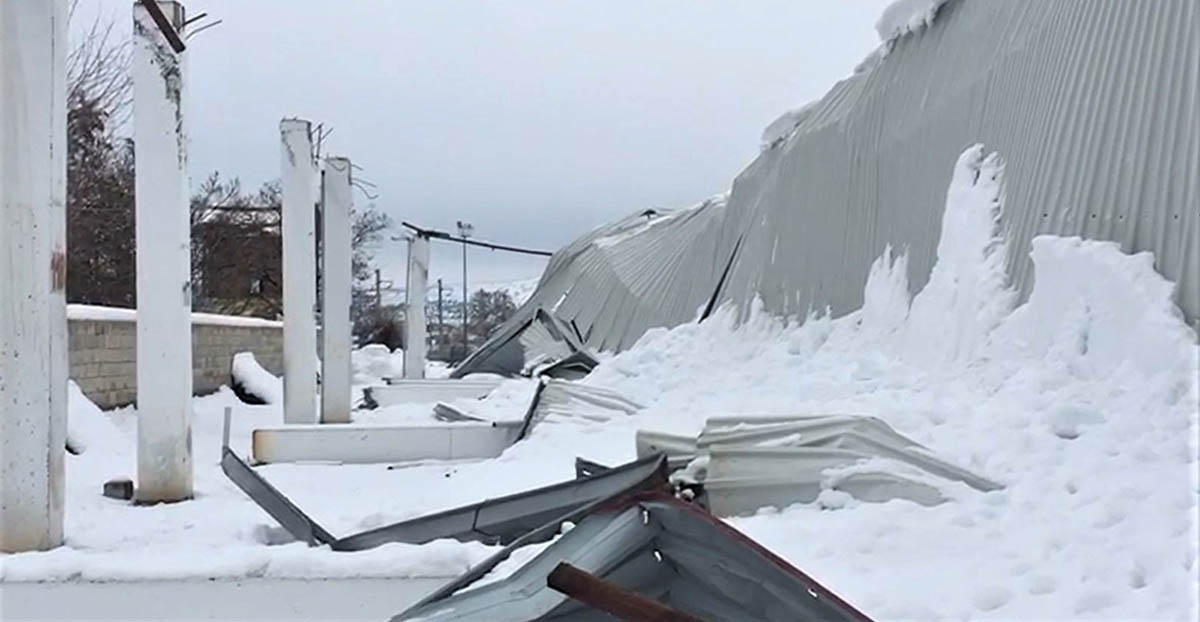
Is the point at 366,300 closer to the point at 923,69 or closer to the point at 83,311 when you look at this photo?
the point at 83,311

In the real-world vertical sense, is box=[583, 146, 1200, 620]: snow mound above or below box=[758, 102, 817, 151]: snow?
below

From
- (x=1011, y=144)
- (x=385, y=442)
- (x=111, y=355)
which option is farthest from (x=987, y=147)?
(x=111, y=355)

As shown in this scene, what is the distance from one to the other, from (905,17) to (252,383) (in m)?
7.56

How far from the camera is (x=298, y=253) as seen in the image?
691 cm

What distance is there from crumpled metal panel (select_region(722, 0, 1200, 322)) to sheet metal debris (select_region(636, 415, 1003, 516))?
940mm

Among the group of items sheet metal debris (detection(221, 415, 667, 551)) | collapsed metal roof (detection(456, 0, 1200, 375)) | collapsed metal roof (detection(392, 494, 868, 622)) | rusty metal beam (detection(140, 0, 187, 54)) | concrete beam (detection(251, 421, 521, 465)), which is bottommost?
concrete beam (detection(251, 421, 521, 465))

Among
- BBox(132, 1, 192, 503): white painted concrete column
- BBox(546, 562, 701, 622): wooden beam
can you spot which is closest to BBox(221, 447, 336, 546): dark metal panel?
BBox(132, 1, 192, 503): white painted concrete column

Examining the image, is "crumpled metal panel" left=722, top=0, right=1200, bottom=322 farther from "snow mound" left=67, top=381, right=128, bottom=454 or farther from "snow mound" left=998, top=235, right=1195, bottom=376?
"snow mound" left=67, top=381, right=128, bottom=454

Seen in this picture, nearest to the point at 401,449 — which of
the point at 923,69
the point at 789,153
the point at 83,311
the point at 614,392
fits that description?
the point at 614,392

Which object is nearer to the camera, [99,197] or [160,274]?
[160,274]

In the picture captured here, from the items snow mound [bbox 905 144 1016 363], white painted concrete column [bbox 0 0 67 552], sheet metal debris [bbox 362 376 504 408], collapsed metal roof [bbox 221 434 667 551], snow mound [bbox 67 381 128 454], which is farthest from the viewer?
sheet metal debris [bbox 362 376 504 408]

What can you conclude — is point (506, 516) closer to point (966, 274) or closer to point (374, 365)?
point (966, 274)

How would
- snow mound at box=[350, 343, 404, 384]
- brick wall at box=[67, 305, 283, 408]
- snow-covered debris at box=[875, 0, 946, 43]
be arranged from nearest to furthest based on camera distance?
1. snow-covered debris at box=[875, 0, 946, 43]
2. brick wall at box=[67, 305, 283, 408]
3. snow mound at box=[350, 343, 404, 384]

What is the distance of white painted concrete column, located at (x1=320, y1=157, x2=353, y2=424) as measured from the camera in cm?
735
